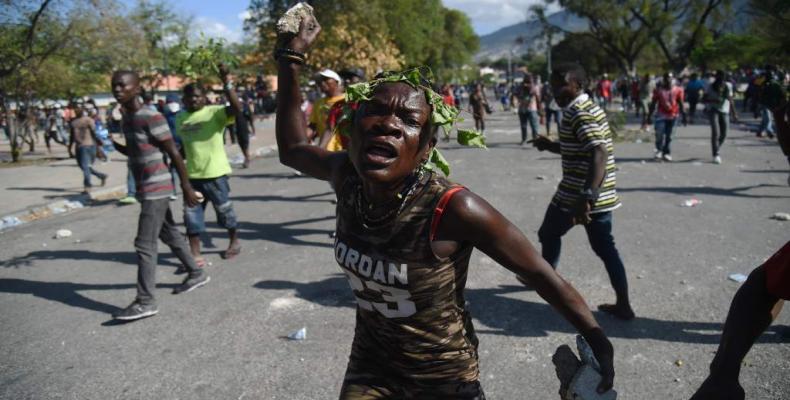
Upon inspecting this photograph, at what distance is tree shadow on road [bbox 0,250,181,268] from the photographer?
6434 millimetres

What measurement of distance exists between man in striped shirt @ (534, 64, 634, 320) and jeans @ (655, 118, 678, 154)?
25.3 ft

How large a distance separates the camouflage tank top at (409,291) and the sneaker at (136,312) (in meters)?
3.18

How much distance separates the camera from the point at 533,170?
10.7 m

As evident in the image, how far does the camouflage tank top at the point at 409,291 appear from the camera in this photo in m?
1.83

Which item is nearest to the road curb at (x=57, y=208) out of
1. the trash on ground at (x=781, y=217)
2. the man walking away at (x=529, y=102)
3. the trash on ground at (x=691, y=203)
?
the man walking away at (x=529, y=102)

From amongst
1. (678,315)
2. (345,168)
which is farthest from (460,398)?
(678,315)

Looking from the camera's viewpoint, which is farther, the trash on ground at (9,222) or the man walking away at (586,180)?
the trash on ground at (9,222)

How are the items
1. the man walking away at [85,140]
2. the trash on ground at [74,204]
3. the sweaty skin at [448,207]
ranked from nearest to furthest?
1. the sweaty skin at [448,207]
2. the trash on ground at [74,204]
3. the man walking away at [85,140]

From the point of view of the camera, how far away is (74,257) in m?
6.62

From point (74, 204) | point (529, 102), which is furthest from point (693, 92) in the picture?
point (74, 204)

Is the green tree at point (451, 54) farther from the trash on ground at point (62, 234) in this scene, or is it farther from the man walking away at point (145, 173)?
the man walking away at point (145, 173)

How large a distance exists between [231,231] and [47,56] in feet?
41.2

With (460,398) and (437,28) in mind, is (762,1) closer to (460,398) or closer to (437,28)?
(460,398)

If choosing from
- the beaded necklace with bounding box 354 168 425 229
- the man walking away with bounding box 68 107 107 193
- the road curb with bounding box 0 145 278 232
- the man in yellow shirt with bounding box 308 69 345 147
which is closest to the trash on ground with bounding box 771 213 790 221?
the man in yellow shirt with bounding box 308 69 345 147
